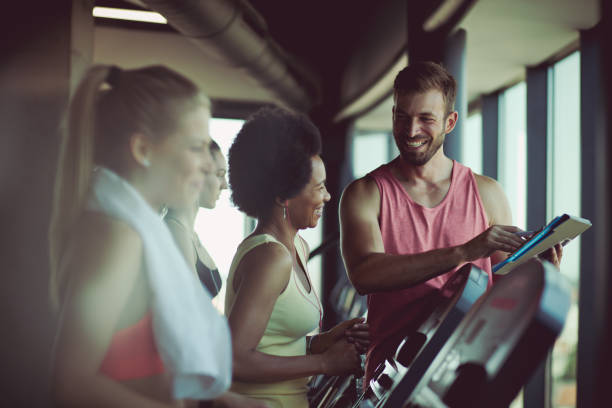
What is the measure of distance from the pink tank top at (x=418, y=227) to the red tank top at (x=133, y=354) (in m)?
1.10

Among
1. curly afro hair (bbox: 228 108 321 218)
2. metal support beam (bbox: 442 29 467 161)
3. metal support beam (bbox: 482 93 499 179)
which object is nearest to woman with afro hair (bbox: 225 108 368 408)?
curly afro hair (bbox: 228 108 321 218)

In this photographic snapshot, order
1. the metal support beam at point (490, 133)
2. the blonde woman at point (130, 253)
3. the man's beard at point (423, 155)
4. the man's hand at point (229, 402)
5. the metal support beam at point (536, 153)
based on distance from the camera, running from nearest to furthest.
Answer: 1. the blonde woman at point (130, 253)
2. the man's hand at point (229, 402)
3. the man's beard at point (423, 155)
4. the metal support beam at point (536, 153)
5. the metal support beam at point (490, 133)

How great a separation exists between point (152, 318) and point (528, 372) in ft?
1.58

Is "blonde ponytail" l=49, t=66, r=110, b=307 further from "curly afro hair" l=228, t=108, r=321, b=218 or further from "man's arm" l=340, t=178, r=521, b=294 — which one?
"man's arm" l=340, t=178, r=521, b=294

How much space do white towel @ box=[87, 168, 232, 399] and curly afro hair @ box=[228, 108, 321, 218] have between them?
78 centimetres

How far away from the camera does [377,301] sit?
1893 millimetres

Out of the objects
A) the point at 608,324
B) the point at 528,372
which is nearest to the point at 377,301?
the point at 528,372

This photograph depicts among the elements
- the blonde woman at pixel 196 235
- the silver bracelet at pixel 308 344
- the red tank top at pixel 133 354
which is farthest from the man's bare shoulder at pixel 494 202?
the red tank top at pixel 133 354

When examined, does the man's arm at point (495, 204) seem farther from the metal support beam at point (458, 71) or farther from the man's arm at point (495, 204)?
the metal support beam at point (458, 71)

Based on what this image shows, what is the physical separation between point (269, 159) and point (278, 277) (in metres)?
0.36

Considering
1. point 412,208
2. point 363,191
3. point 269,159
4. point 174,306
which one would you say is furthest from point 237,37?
point 174,306

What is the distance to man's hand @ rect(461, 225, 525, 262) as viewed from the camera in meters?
1.58

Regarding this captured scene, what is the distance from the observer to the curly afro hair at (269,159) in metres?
1.62

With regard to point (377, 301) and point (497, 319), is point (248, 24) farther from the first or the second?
point (497, 319)
